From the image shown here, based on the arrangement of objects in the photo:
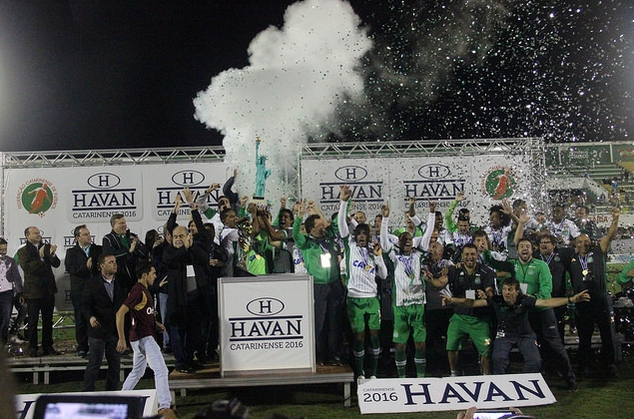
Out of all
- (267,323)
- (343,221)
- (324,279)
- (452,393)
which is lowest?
(452,393)

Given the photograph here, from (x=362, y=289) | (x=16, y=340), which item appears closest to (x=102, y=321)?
(x=362, y=289)

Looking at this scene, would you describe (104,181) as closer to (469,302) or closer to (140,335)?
(140,335)

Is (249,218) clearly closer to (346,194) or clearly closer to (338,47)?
(346,194)

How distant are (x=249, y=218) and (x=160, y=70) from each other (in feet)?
52.5

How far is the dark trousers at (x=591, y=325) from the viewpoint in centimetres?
845

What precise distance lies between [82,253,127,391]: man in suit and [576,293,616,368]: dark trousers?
6147 millimetres

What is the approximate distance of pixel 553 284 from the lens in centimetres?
862


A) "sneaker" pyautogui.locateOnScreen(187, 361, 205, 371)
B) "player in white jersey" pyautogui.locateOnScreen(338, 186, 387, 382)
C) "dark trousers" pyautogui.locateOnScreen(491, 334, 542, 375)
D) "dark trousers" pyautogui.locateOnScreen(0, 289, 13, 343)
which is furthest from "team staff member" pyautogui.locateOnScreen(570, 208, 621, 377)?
"dark trousers" pyautogui.locateOnScreen(0, 289, 13, 343)

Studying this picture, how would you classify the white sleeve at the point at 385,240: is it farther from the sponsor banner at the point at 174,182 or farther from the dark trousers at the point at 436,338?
the sponsor banner at the point at 174,182

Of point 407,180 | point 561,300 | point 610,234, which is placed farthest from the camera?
point 407,180

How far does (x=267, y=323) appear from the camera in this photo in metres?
7.48

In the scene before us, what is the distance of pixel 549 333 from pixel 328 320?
285 centimetres

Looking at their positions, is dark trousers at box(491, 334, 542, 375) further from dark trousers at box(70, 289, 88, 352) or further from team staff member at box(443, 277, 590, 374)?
dark trousers at box(70, 289, 88, 352)

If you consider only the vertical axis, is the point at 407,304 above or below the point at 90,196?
below
